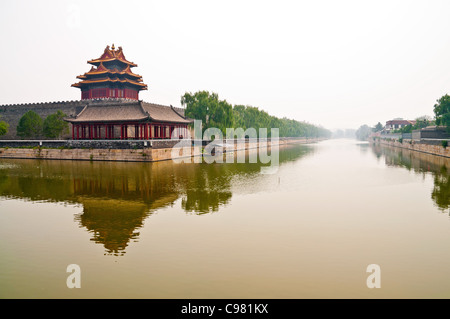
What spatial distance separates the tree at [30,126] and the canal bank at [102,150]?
568cm

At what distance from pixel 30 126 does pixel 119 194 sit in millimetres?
42613

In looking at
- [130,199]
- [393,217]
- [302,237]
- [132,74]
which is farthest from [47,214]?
[132,74]

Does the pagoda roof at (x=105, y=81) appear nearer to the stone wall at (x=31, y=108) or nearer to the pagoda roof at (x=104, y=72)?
the pagoda roof at (x=104, y=72)

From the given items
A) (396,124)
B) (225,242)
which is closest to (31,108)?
(225,242)

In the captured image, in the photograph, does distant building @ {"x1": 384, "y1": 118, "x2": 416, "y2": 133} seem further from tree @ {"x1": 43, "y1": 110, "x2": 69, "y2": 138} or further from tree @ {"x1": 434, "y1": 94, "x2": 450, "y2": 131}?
tree @ {"x1": 43, "y1": 110, "x2": 69, "y2": 138}

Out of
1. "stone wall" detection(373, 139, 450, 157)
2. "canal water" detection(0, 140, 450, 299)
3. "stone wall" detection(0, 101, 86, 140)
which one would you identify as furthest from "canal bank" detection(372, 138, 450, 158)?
"stone wall" detection(0, 101, 86, 140)

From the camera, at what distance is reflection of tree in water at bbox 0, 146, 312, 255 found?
39.3ft

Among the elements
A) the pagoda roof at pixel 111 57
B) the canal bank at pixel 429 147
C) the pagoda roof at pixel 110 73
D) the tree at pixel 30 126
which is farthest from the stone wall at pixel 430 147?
the tree at pixel 30 126

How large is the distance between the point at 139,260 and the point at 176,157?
116 ft

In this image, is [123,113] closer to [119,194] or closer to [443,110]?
[119,194]

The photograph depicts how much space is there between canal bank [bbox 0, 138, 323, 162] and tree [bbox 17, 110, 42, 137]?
18.6ft

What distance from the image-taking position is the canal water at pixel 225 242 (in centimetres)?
741

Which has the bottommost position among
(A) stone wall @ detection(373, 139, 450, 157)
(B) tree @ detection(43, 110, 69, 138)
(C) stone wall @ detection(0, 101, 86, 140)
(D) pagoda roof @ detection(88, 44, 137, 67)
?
(A) stone wall @ detection(373, 139, 450, 157)
